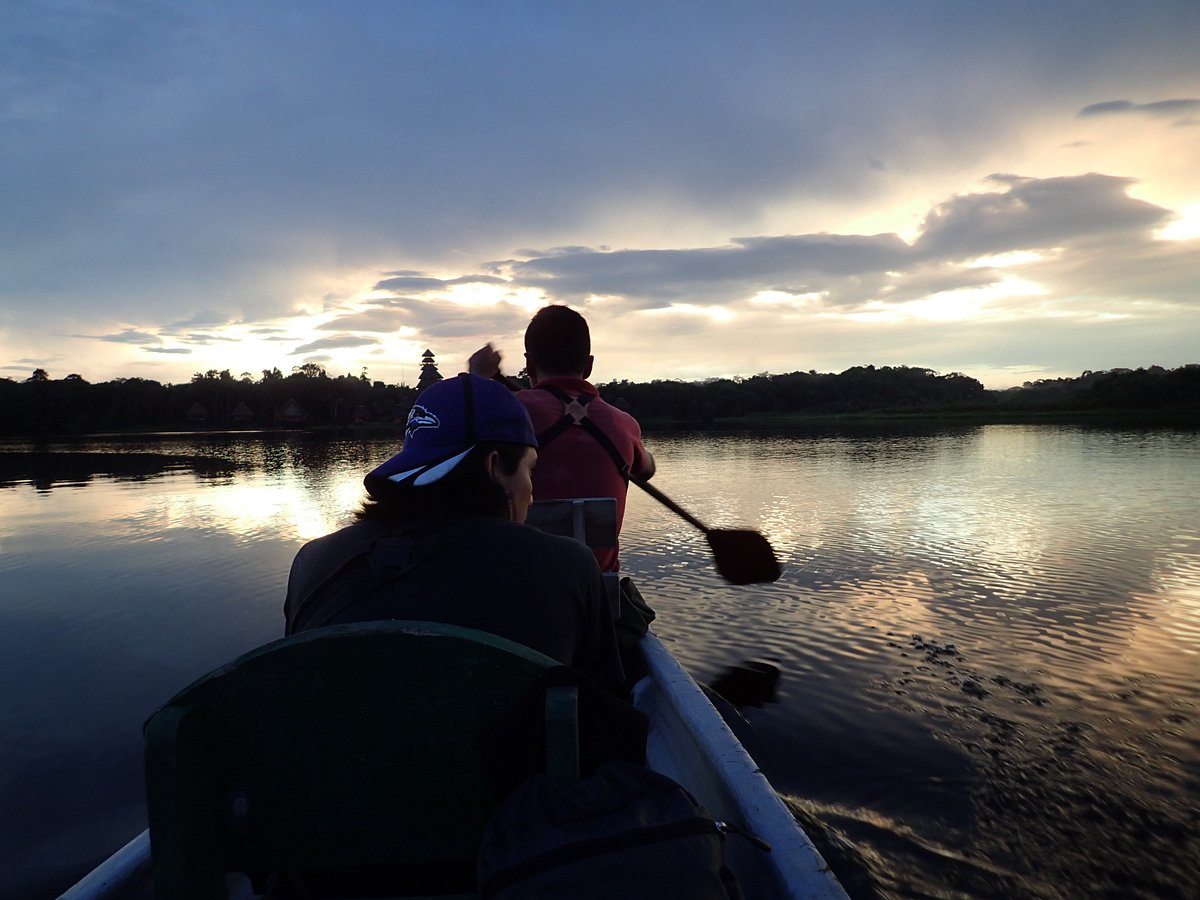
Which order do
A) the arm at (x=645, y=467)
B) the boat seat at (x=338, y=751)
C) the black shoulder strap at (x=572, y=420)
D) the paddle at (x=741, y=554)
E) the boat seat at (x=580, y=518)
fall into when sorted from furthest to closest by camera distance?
the paddle at (x=741, y=554) < the arm at (x=645, y=467) < the black shoulder strap at (x=572, y=420) < the boat seat at (x=580, y=518) < the boat seat at (x=338, y=751)

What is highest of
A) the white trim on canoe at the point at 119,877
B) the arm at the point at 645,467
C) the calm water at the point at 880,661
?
the arm at the point at 645,467

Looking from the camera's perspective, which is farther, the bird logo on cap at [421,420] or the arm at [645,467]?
the arm at [645,467]

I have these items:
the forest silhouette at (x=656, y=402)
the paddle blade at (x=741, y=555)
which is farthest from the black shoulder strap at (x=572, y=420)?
the forest silhouette at (x=656, y=402)

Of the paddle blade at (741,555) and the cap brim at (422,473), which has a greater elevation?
the cap brim at (422,473)

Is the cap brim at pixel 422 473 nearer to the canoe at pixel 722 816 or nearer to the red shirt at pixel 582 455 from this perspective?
the canoe at pixel 722 816

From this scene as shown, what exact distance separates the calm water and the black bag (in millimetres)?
3453

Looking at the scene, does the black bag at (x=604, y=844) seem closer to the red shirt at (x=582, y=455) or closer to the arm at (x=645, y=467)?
the red shirt at (x=582, y=455)

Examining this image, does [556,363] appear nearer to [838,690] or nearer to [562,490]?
[562,490]

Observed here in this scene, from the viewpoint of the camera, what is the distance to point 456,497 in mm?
2051

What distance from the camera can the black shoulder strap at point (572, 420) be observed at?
427 cm

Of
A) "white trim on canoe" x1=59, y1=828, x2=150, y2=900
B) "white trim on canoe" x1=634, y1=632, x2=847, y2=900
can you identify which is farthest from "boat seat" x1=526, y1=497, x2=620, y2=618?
"white trim on canoe" x1=59, y1=828, x2=150, y2=900

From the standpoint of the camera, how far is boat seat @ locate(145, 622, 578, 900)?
4.12 feet

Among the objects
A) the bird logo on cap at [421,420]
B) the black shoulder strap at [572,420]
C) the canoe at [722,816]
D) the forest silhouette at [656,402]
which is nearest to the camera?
the canoe at [722,816]

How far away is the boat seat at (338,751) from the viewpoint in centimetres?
126
